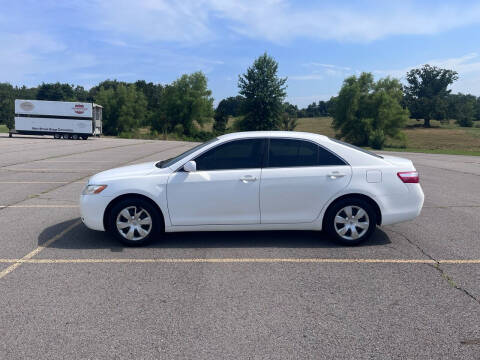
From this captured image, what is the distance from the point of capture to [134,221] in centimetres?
546

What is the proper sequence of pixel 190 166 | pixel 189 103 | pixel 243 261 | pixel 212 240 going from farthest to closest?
pixel 189 103, pixel 212 240, pixel 190 166, pixel 243 261

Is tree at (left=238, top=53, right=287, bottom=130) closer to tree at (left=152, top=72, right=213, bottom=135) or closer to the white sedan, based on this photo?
tree at (left=152, top=72, right=213, bottom=135)

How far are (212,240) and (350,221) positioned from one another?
77.9 inches

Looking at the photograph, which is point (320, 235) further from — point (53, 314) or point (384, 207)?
point (53, 314)

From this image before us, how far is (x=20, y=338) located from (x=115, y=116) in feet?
284

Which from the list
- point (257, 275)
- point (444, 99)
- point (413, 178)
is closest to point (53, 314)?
point (257, 275)

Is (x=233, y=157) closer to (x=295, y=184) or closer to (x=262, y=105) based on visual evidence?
(x=295, y=184)

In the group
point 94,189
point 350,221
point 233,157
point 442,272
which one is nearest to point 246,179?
point 233,157

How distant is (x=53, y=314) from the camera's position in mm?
3551

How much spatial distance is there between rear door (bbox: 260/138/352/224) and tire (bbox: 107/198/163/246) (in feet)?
4.84

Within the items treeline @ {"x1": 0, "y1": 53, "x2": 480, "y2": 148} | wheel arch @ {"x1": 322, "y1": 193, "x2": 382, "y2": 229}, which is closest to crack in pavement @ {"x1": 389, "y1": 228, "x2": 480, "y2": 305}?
wheel arch @ {"x1": 322, "y1": 193, "x2": 382, "y2": 229}

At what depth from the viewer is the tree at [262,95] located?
67750 millimetres

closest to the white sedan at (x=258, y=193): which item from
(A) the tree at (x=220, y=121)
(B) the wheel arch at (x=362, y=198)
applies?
(B) the wheel arch at (x=362, y=198)

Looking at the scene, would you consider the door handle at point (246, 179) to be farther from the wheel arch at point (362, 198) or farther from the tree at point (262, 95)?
the tree at point (262, 95)
